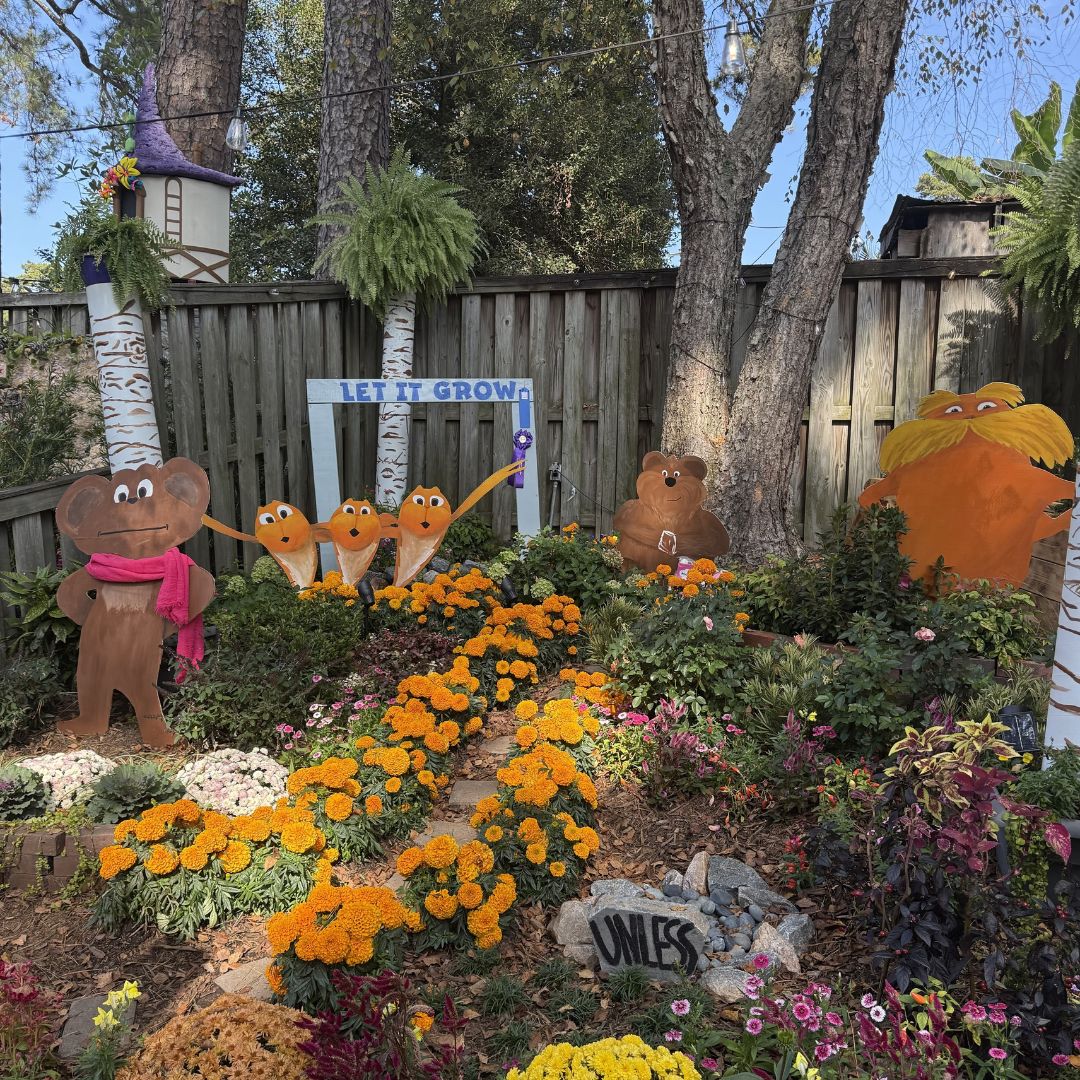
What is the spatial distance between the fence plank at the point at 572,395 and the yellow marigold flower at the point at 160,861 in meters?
4.09

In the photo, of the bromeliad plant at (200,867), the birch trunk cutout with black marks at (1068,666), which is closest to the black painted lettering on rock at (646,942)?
the bromeliad plant at (200,867)

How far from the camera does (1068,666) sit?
A: 303 centimetres

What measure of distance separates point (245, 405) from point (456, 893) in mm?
3707

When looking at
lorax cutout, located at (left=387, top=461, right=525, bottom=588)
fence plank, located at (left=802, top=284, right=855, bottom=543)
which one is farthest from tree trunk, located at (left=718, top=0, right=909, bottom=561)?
lorax cutout, located at (left=387, top=461, right=525, bottom=588)

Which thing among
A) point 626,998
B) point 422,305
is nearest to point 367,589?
point 422,305

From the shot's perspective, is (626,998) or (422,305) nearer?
(626,998)

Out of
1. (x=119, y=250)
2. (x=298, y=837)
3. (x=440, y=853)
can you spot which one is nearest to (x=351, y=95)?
(x=119, y=250)

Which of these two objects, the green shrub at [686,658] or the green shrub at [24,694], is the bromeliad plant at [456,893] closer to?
the green shrub at [686,658]

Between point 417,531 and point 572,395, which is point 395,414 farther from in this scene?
point 417,531

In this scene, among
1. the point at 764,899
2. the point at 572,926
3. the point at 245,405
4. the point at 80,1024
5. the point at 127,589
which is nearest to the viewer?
the point at 80,1024

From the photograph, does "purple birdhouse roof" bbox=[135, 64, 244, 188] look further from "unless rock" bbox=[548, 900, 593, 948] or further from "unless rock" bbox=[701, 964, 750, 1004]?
"unless rock" bbox=[701, 964, 750, 1004]

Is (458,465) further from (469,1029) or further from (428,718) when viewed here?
(469,1029)

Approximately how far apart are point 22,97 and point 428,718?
12168 mm

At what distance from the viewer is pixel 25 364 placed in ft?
17.0
